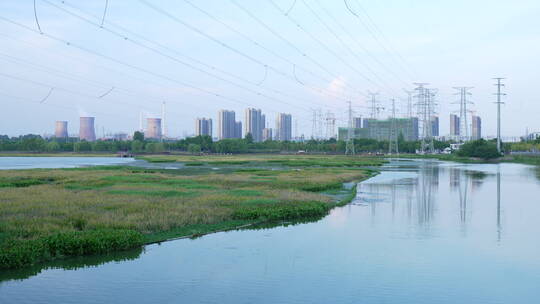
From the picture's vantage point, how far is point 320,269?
647 inches

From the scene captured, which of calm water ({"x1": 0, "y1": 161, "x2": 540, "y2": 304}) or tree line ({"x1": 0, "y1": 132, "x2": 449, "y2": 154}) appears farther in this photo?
tree line ({"x1": 0, "y1": 132, "x2": 449, "y2": 154})

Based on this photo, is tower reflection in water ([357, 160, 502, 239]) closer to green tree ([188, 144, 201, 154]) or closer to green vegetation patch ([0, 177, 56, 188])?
green vegetation patch ([0, 177, 56, 188])

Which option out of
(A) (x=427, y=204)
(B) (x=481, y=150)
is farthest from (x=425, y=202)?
(B) (x=481, y=150)

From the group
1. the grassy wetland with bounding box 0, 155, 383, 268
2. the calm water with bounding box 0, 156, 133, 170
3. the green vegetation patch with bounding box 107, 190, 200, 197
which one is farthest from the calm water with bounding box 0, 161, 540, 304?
the calm water with bounding box 0, 156, 133, 170

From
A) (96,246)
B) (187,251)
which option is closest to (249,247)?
(187,251)

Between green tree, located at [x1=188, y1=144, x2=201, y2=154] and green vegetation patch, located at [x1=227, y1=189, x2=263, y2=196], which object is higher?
green tree, located at [x1=188, y1=144, x2=201, y2=154]

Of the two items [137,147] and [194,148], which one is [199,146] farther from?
[137,147]

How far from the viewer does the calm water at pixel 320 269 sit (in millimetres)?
13719

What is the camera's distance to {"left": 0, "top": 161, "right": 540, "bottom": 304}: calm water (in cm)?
1372

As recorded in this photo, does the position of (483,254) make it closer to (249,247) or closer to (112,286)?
(249,247)

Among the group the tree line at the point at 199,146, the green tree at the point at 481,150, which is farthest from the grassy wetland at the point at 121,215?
Answer: the tree line at the point at 199,146

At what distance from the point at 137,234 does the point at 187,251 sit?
6.48ft

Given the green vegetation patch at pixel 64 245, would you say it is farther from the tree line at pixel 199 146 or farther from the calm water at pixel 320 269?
the tree line at pixel 199 146

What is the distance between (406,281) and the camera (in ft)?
49.4
